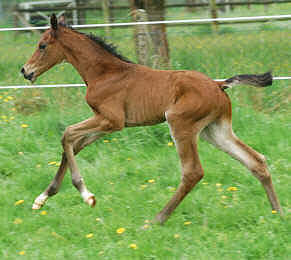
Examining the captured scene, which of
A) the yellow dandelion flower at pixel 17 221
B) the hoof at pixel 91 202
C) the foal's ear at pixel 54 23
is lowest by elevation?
the yellow dandelion flower at pixel 17 221

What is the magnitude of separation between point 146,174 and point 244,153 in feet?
3.69

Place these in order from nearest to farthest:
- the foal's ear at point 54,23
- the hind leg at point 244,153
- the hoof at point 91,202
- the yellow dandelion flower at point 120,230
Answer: the yellow dandelion flower at point 120,230 < the hoof at point 91,202 < the hind leg at point 244,153 < the foal's ear at point 54,23

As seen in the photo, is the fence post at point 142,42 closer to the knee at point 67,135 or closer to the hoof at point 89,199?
the knee at point 67,135

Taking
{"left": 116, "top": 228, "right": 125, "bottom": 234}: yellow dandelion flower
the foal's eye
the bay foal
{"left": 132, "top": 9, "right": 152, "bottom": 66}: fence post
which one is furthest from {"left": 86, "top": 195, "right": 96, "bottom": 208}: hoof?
{"left": 132, "top": 9, "right": 152, "bottom": 66}: fence post

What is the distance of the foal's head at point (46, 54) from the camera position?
4855mm

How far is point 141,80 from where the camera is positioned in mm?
4723

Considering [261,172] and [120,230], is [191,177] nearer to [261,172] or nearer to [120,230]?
[261,172]

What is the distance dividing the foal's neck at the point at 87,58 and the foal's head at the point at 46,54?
0.20ft

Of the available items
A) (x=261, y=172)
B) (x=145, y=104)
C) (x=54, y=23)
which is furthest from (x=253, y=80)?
(x=54, y=23)

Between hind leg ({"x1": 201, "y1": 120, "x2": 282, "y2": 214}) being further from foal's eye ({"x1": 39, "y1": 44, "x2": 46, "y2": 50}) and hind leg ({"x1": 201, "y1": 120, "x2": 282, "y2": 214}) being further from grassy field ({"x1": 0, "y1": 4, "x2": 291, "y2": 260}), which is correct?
foal's eye ({"x1": 39, "y1": 44, "x2": 46, "y2": 50})

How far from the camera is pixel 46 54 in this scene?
16.0ft

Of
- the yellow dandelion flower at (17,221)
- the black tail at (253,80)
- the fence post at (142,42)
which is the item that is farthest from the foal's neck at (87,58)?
the fence post at (142,42)

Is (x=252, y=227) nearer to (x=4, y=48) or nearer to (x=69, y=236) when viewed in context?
(x=69, y=236)

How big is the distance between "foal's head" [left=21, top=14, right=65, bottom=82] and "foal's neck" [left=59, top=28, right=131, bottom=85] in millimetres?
62
